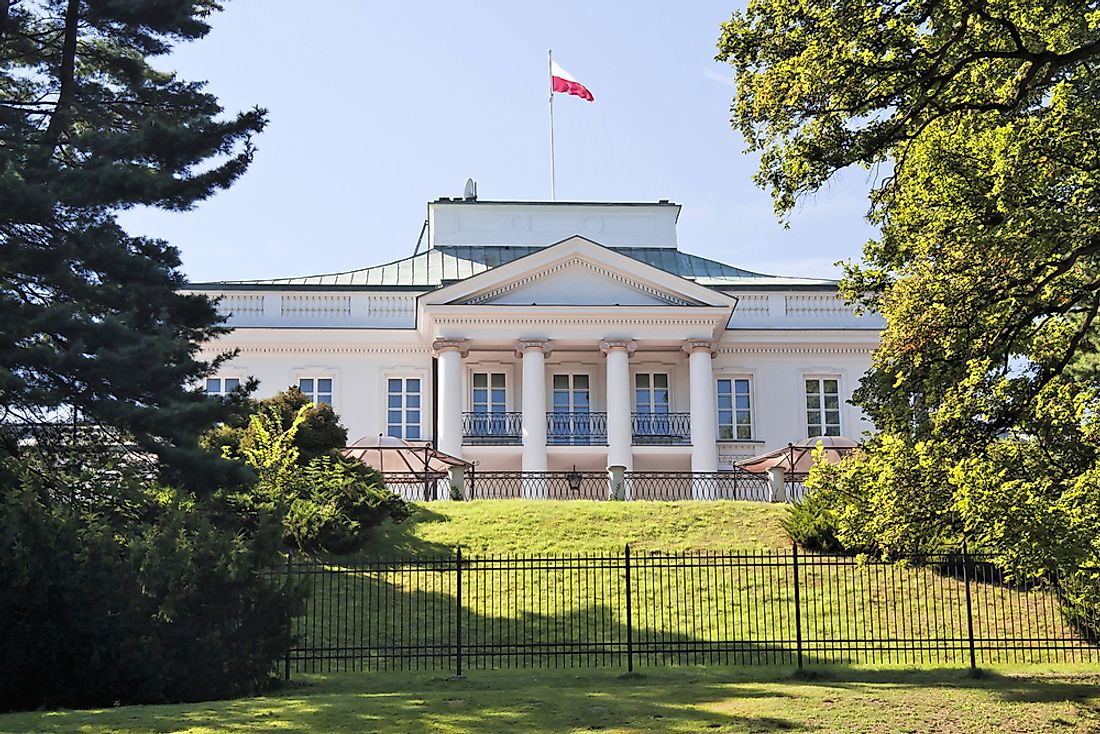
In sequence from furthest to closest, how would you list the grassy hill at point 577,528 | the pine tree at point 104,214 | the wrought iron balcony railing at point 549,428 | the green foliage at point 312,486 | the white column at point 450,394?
1. the wrought iron balcony railing at point 549,428
2. the white column at point 450,394
3. the grassy hill at point 577,528
4. the green foliage at point 312,486
5. the pine tree at point 104,214

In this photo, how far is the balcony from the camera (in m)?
38.3

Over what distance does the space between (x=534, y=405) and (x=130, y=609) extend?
22054 millimetres

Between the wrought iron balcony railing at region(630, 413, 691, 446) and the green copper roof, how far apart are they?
4.96 metres

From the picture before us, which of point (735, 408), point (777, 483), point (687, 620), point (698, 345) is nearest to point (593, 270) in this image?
point (698, 345)

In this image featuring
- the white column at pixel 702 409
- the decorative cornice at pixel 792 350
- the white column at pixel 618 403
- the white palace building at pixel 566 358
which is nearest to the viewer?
the white column at pixel 618 403

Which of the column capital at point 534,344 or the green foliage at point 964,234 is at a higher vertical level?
the column capital at point 534,344

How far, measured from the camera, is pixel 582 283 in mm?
38906

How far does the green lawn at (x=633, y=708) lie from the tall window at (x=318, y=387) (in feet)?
72.1

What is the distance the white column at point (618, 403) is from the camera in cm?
3722

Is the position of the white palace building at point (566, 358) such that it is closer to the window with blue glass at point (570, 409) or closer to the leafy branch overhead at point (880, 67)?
the window with blue glass at point (570, 409)

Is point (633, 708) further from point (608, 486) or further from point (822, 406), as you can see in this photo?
point (822, 406)

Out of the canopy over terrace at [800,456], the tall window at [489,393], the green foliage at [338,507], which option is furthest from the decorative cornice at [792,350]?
the green foliage at [338,507]

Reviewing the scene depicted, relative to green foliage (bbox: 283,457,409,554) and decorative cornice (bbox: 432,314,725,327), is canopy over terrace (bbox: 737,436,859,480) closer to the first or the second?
Result: decorative cornice (bbox: 432,314,725,327)

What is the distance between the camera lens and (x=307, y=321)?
39.9m
